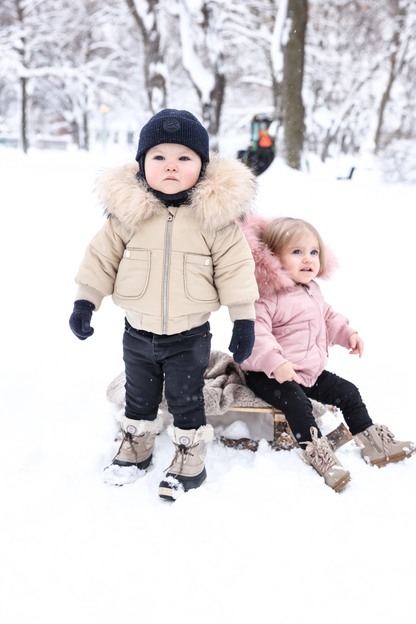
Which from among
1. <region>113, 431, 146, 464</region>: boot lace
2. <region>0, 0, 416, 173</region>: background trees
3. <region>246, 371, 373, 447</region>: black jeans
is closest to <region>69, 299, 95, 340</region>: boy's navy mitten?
<region>113, 431, 146, 464</region>: boot lace

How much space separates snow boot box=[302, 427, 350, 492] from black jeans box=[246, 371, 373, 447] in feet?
0.13

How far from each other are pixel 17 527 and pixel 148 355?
2.78 feet

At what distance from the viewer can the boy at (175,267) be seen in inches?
76.7

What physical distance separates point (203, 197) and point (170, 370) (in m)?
0.78

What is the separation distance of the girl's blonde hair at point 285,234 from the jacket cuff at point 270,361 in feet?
1.87

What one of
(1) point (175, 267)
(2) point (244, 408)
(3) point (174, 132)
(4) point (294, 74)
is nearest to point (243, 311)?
(1) point (175, 267)

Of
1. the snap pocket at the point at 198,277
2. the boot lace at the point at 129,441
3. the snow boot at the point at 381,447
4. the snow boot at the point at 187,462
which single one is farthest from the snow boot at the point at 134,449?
the snow boot at the point at 381,447

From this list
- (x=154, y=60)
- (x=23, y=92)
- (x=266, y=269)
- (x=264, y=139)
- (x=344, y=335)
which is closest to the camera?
(x=266, y=269)

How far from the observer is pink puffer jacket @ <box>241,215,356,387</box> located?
7.71ft

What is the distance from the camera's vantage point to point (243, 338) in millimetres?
2010

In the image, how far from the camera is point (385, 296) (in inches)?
168

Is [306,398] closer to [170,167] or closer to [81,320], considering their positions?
A: [81,320]

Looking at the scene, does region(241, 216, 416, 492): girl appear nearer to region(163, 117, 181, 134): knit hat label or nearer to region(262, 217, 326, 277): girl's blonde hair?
region(262, 217, 326, 277): girl's blonde hair

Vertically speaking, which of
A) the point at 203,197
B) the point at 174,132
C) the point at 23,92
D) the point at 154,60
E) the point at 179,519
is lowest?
the point at 179,519
